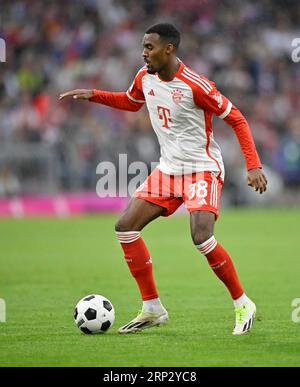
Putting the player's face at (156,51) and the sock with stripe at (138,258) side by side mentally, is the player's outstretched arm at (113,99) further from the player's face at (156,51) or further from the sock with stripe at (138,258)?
the sock with stripe at (138,258)

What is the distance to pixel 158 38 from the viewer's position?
8.25 m

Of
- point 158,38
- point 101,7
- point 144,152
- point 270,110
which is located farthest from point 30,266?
point 101,7

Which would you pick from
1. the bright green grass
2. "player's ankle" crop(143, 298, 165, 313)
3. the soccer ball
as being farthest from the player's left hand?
the soccer ball

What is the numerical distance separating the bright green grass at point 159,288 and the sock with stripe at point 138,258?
388 millimetres

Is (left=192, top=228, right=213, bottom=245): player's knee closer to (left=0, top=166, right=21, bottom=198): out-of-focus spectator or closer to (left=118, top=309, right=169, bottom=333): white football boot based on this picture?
(left=118, top=309, right=169, bottom=333): white football boot

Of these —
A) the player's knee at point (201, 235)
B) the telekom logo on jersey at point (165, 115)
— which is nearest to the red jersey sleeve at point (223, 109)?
the telekom logo on jersey at point (165, 115)

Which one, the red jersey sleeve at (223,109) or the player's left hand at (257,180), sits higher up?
the red jersey sleeve at (223,109)

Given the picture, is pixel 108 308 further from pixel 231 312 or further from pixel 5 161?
pixel 5 161

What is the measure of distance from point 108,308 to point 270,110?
17950 mm

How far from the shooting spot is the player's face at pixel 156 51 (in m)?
8.22

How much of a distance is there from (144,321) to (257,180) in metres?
1.69

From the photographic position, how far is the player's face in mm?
8219

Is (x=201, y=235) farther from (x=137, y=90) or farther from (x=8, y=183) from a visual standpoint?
(x=8, y=183)

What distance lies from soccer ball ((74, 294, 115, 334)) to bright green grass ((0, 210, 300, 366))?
4.4 inches
